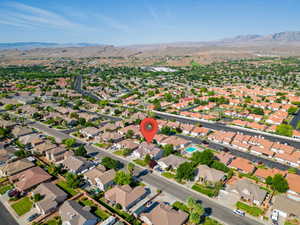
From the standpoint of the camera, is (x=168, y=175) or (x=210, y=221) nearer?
(x=210, y=221)

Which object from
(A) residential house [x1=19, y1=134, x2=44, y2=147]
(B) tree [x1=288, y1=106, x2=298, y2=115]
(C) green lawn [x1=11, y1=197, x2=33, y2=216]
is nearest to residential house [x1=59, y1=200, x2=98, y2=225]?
(C) green lawn [x1=11, y1=197, x2=33, y2=216]

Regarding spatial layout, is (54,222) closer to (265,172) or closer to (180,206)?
(180,206)

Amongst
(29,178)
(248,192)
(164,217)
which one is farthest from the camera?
(29,178)

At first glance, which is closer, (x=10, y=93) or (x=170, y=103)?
(x=170, y=103)

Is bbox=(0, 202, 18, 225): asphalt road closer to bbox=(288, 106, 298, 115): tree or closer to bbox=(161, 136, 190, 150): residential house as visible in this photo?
bbox=(161, 136, 190, 150): residential house

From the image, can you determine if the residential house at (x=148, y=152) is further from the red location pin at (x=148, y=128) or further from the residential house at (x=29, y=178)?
the residential house at (x=29, y=178)

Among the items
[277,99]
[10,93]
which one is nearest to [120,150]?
[277,99]

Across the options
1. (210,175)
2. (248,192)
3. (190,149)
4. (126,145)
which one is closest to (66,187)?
(126,145)

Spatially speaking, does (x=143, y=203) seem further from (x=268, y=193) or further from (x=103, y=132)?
(x=103, y=132)
